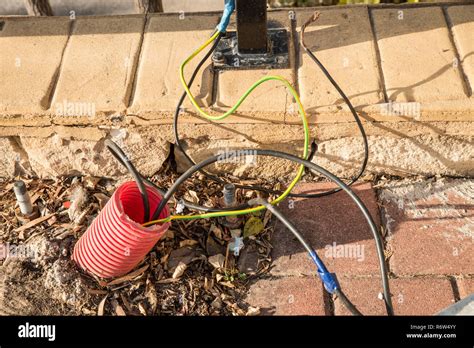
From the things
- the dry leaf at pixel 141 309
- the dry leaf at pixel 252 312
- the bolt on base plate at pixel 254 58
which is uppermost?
the bolt on base plate at pixel 254 58

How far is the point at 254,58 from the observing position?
2.85m

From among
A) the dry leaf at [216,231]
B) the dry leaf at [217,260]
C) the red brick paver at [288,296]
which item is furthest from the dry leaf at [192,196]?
the red brick paver at [288,296]

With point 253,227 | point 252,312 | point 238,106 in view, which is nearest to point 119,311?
point 252,312

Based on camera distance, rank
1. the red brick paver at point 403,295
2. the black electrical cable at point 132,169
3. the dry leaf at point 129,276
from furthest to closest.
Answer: the dry leaf at point 129,276
the red brick paver at point 403,295
the black electrical cable at point 132,169

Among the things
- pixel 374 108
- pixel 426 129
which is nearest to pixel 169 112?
pixel 374 108

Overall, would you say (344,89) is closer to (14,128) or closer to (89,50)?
(89,50)

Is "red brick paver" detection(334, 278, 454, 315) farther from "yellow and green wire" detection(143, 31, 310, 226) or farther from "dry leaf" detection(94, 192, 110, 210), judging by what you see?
"dry leaf" detection(94, 192, 110, 210)

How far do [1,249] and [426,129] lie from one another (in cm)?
175

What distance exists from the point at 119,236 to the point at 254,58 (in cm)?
95

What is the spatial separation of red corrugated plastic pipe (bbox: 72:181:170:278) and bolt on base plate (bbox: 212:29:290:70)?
0.63 meters

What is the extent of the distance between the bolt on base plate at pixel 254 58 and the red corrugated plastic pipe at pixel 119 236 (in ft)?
2.05

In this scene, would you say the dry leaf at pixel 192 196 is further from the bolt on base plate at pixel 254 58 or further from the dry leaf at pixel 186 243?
the bolt on base plate at pixel 254 58

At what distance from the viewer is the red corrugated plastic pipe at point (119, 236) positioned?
2.42 m
